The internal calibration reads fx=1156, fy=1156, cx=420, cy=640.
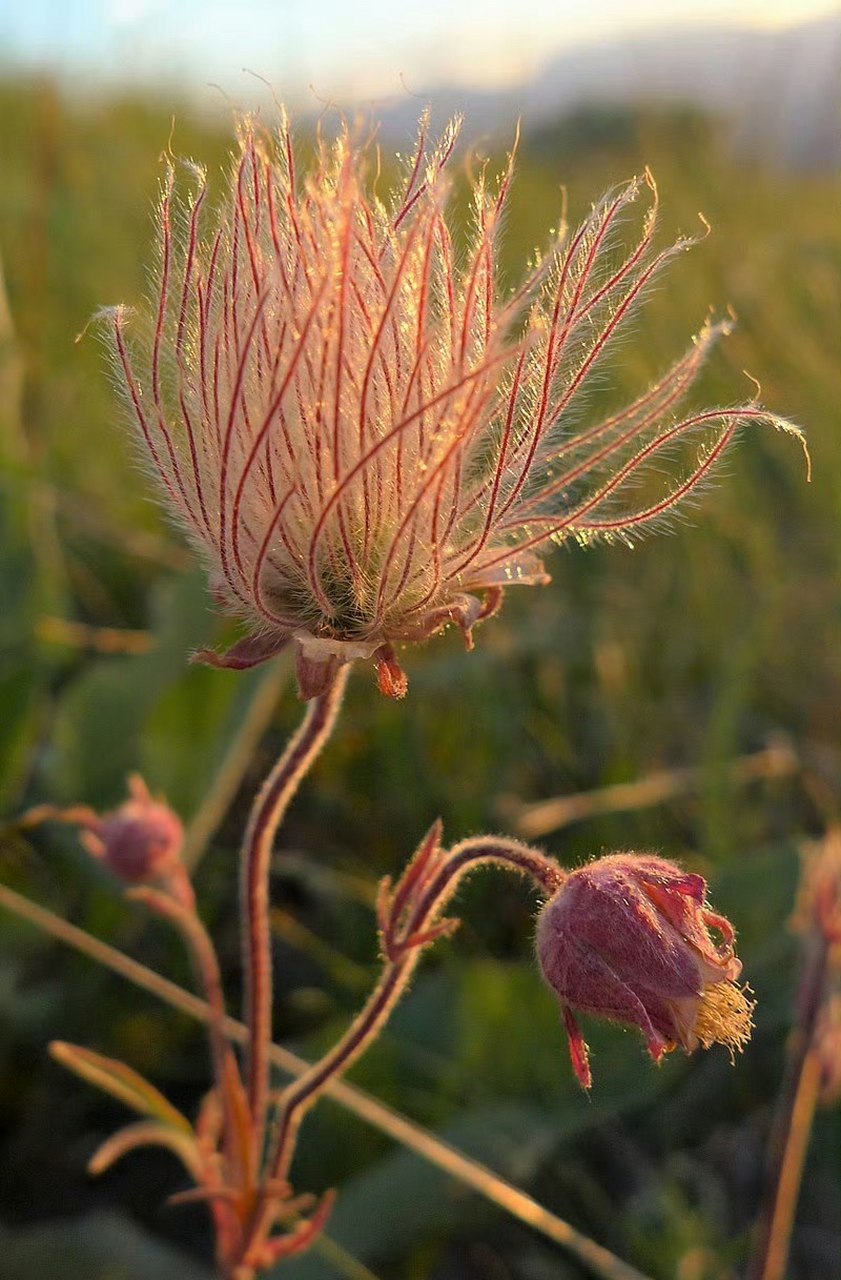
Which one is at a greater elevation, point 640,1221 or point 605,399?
point 605,399

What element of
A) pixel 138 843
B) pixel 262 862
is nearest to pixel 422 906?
pixel 262 862

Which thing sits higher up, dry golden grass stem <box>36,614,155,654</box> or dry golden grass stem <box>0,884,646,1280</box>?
dry golden grass stem <box>36,614,155,654</box>

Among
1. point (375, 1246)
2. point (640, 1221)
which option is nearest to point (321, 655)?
point (375, 1246)

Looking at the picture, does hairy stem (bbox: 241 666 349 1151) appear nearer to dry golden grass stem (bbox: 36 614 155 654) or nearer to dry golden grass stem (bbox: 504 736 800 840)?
dry golden grass stem (bbox: 504 736 800 840)

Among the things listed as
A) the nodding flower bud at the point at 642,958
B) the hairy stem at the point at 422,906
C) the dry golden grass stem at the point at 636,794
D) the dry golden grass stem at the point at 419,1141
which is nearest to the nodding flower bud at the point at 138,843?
the dry golden grass stem at the point at 419,1141

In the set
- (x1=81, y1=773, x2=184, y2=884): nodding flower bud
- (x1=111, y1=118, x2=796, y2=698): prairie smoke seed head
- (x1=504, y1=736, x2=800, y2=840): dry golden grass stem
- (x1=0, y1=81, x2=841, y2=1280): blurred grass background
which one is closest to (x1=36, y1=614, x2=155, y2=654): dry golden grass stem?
(x1=0, y1=81, x2=841, y2=1280): blurred grass background

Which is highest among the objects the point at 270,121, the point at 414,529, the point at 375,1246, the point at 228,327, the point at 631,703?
the point at 270,121

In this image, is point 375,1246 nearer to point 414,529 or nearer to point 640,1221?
point 640,1221

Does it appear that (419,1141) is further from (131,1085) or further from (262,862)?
(262,862)
